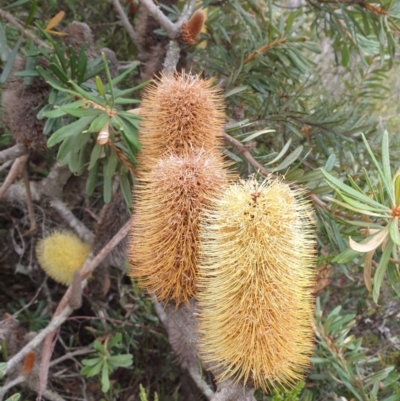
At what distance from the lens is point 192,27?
4.37 ft

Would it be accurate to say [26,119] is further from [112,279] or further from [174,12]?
[112,279]

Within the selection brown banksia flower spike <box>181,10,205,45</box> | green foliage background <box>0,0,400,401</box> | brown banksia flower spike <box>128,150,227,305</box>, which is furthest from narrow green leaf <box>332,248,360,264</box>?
brown banksia flower spike <box>181,10,205,45</box>

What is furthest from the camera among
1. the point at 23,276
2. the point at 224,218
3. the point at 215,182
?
the point at 23,276

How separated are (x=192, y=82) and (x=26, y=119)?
644 millimetres

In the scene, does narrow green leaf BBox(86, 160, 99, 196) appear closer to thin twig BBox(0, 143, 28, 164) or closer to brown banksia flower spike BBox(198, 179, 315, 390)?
thin twig BBox(0, 143, 28, 164)

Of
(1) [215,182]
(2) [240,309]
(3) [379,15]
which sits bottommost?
(2) [240,309]

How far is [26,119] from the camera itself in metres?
1.39

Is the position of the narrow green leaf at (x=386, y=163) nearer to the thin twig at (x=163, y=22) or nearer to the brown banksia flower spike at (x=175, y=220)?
the brown banksia flower spike at (x=175, y=220)

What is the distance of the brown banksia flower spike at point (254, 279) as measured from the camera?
0.76m

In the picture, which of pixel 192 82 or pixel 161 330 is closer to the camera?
pixel 192 82

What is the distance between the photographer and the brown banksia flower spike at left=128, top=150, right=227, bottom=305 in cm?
86

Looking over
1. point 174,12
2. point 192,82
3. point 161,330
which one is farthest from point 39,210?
point 192,82

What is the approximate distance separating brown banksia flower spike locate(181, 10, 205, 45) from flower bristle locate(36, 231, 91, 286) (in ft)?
2.65

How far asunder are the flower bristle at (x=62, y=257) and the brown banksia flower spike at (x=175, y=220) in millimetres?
789
